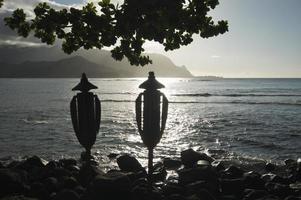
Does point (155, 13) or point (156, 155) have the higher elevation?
point (155, 13)

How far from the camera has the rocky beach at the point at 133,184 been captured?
993 centimetres

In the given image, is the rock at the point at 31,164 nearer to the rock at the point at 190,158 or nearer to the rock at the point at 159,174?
the rock at the point at 159,174

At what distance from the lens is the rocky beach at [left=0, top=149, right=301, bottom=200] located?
993 cm

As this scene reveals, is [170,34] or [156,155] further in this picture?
[156,155]

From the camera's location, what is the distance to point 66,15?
27.9 feet

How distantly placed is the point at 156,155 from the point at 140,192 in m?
9.49

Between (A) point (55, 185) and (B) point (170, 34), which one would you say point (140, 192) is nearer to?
(A) point (55, 185)

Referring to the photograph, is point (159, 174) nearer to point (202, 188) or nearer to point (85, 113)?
point (202, 188)

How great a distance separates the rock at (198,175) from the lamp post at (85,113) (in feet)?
10.7

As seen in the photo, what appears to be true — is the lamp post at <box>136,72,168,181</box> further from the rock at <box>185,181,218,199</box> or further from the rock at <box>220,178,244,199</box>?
the rock at <box>220,178,244,199</box>

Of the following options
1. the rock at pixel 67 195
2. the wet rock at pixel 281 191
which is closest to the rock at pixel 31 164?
the rock at pixel 67 195

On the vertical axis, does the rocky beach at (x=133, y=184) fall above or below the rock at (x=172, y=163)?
above

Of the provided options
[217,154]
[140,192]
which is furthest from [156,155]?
[140,192]

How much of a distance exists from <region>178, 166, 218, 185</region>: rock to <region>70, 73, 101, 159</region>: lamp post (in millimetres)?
3267
